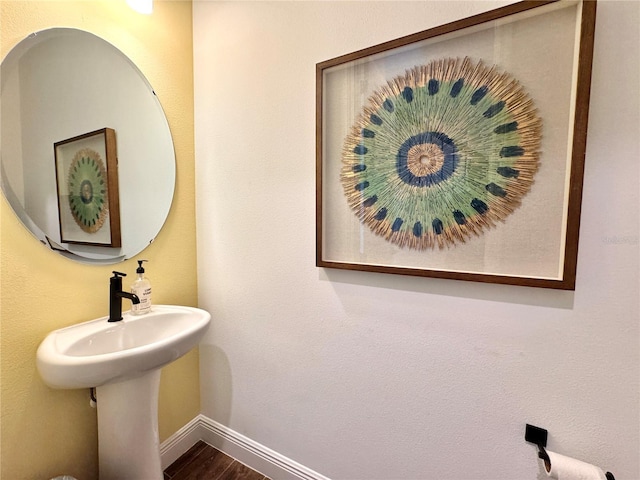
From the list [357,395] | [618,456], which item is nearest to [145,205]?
[357,395]

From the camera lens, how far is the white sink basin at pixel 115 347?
0.81 meters

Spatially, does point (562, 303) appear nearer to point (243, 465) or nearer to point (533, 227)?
point (533, 227)

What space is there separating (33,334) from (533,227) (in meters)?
1.60

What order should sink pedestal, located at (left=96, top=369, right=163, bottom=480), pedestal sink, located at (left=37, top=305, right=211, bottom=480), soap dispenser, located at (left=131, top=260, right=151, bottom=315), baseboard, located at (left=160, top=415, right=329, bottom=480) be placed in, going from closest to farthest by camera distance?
pedestal sink, located at (left=37, top=305, right=211, bottom=480) < sink pedestal, located at (left=96, top=369, right=163, bottom=480) < soap dispenser, located at (left=131, top=260, right=151, bottom=315) < baseboard, located at (left=160, top=415, right=329, bottom=480)

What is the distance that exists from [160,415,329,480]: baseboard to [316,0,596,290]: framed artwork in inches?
37.2

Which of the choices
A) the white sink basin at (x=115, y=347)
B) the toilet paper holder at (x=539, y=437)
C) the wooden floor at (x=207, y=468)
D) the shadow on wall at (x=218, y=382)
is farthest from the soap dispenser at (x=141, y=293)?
the toilet paper holder at (x=539, y=437)

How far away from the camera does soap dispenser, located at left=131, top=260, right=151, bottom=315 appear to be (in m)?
1.15

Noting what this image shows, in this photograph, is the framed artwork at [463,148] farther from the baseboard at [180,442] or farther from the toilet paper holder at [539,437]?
the baseboard at [180,442]

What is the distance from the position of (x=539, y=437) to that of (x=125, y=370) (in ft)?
4.04

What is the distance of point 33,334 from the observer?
0.96 m

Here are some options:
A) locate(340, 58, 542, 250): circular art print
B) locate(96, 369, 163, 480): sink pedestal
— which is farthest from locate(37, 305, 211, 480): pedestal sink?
locate(340, 58, 542, 250): circular art print

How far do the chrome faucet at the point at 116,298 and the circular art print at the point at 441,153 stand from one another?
2.99 feet

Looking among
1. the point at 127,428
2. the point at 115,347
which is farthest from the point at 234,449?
the point at 115,347

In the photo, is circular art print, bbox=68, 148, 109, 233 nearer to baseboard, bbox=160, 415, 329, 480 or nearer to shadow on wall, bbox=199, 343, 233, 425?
shadow on wall, bbox=199, 343, 233, 425
